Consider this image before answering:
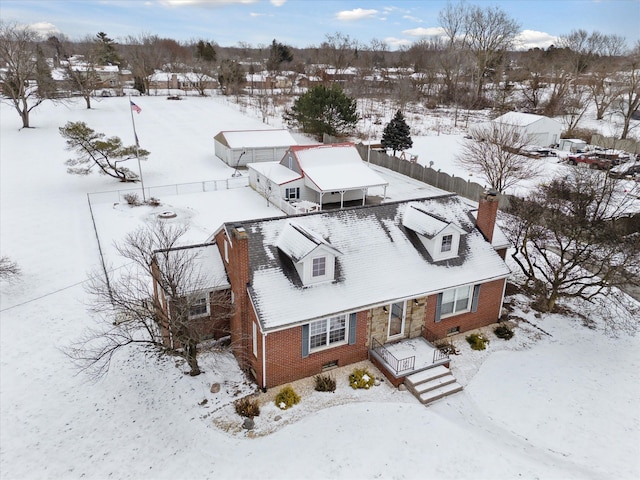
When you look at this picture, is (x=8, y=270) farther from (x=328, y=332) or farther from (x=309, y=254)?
(x=328, y=332)

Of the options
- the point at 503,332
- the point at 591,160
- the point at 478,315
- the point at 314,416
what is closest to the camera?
the point at 314,416

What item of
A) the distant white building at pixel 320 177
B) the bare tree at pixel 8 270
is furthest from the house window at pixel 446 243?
the bare tree at pixel 8 270

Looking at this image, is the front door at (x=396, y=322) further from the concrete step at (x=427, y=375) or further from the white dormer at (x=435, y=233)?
the white dormer at (x=435, y=233)

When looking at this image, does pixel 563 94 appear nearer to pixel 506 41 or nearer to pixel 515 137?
pixel 506 41

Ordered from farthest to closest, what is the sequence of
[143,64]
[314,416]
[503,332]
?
1. [143,64]
2. [503,332]
3. [314,416]

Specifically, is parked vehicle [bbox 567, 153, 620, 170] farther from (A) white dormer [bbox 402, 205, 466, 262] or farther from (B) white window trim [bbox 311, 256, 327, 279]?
(B) white window trim [bbox 311, 256, 327, 279]

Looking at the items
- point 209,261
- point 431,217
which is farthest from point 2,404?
point 431,217

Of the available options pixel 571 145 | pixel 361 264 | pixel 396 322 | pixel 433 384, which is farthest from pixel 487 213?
pixel 571 145
